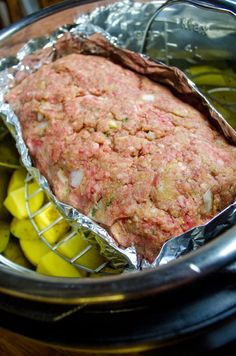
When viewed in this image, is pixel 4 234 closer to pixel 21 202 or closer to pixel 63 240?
pixel 21 202

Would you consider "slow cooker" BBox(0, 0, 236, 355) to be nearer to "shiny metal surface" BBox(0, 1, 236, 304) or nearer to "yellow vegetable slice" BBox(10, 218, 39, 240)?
"shiny metal surface" BBox(0, 1, 236, 304)

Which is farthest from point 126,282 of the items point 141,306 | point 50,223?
point 50,223

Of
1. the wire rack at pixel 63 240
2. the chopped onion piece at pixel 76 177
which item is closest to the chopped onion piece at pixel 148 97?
the chopped onion piece at pixel 76 177

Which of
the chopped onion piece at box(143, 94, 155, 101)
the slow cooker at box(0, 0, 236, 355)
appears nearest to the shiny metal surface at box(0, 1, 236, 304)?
the slow cooker at box(0, 0, 236, 355)

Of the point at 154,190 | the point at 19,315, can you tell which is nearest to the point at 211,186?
the point at 154,190

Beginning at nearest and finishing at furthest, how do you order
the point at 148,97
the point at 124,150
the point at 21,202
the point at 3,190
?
the point at 124,150 → the point at 148,97 → the point at 21,202 → the point at 3,190

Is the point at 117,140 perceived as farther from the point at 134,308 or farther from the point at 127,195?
the point at 134,308

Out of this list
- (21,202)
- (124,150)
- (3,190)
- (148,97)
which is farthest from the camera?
(3,190)
